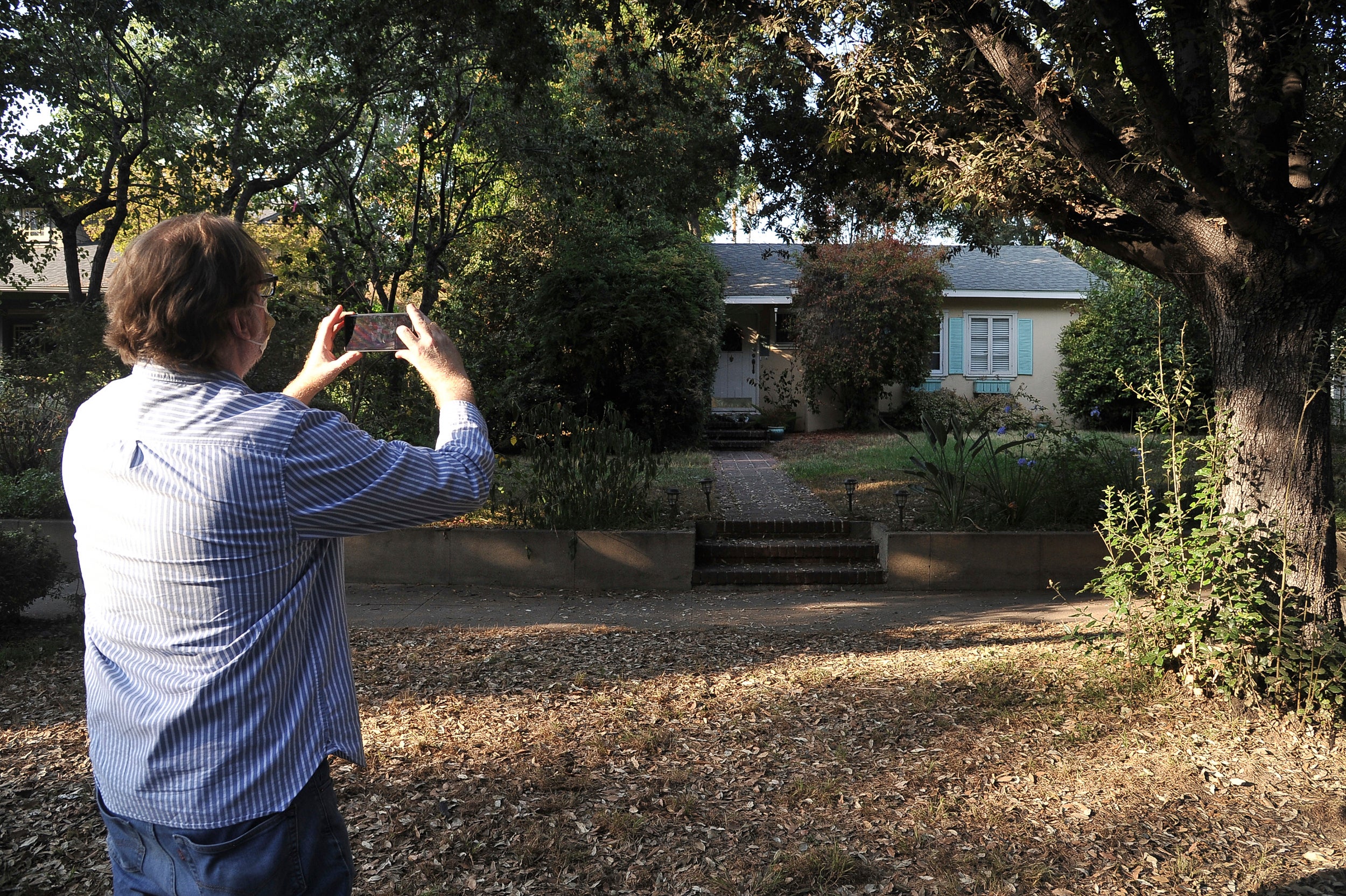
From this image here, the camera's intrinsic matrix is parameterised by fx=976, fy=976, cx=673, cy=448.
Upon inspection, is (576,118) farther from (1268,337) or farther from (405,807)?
(405,807)

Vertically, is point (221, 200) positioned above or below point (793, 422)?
above

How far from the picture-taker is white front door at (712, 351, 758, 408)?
19.8m

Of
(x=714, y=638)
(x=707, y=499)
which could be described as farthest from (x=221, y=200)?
(x=714, y=638)

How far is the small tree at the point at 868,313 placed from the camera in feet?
58.6

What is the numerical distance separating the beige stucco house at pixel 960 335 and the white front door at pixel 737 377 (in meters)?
0.02

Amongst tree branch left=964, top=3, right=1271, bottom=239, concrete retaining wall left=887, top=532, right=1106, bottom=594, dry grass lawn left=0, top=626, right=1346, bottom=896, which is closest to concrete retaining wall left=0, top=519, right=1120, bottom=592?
A: concrete retaining wall left=887, top=532, right=1106, bottom=594

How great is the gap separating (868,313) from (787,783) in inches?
589

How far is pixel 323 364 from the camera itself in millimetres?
1935

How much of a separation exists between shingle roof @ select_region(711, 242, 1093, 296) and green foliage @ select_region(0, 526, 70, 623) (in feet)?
48.6

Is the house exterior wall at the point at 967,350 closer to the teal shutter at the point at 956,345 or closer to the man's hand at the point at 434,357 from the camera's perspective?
the teal shutter at the point at 956,345

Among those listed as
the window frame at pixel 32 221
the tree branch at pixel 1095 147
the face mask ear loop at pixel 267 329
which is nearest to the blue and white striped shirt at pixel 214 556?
the face mask ear loop at pixel 267 329

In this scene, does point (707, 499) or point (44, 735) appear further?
point (707, 499)

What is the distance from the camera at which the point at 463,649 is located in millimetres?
5766

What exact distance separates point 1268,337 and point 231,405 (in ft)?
15.1
